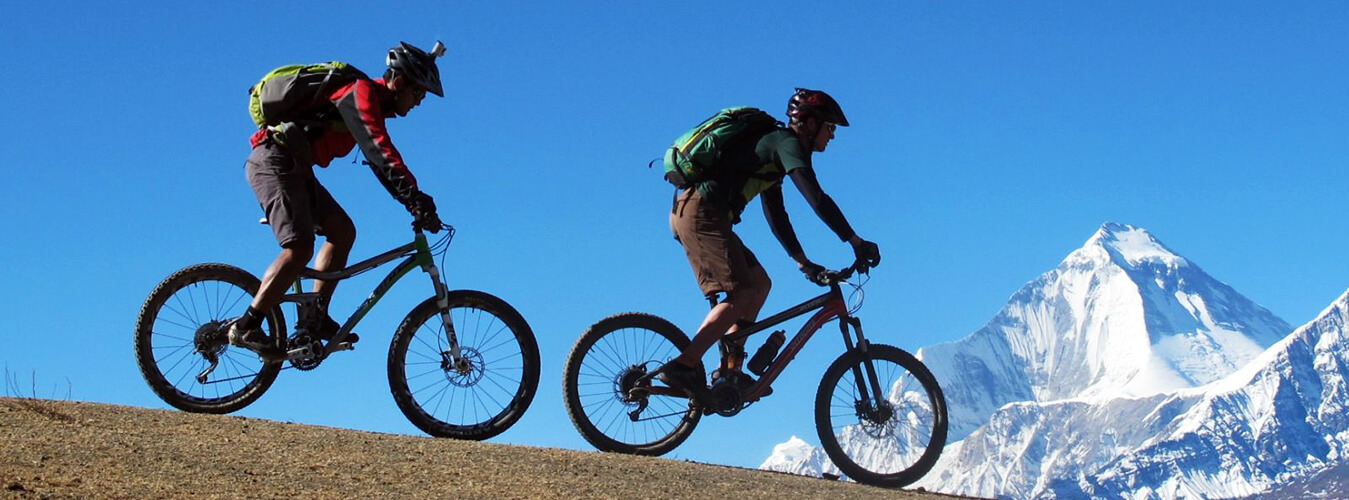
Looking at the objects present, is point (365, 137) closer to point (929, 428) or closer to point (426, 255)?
point (426, 255)

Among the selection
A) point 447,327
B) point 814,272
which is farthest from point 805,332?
point 447,327

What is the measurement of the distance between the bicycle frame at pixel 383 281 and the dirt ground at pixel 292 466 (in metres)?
0.64

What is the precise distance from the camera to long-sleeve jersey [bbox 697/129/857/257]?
1058 centimetres

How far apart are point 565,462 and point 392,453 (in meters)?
1.09

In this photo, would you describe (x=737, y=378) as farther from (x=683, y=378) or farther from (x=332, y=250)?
(x=332, y=250)

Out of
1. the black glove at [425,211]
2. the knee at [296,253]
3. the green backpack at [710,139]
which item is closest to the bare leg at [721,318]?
the green backpack at [710,139]

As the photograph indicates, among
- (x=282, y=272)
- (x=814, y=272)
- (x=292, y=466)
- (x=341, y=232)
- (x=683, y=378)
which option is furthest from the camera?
(x=814, y=272)

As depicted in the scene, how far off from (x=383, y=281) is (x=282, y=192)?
93 cm

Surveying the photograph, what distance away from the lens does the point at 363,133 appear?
9.77 metres

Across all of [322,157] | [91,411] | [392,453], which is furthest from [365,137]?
[91,411]

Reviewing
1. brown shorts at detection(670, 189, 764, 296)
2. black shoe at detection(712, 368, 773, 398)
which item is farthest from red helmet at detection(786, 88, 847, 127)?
black shoe at detection(712, 368, 773, 398)

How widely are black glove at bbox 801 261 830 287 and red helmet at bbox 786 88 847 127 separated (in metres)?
1.04

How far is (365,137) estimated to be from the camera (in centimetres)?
976

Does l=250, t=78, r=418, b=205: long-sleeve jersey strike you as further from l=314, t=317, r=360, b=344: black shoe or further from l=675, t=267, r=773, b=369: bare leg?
l=675, t=267, r=773, b=369: bare leg
